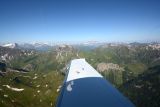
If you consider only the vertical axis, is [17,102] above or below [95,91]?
below

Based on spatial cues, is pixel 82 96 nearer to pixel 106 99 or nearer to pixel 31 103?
pixel 106 99

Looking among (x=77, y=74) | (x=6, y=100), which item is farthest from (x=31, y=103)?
(x=77, y=74)

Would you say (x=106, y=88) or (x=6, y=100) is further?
(x=6, y=100)

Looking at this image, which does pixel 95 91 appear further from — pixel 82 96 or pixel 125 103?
pixel 125 103

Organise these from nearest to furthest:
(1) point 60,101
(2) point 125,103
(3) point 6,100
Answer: (2) point 125,103, (1) point 60,101, (3) point 6,100

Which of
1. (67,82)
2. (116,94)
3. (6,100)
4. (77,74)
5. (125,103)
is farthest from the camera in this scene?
(6,100)

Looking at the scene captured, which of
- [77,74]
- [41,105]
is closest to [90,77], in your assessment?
[77,74]
